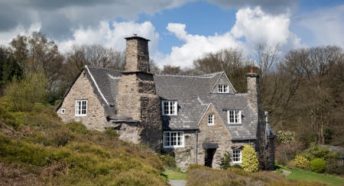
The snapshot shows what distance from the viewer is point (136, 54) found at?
33.1 m

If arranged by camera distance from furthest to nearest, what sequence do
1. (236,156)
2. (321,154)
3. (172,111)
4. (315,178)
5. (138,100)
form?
1. (321,154)
2. (236,156)
3. (172,111)
4. (315,178)
5. (138,100)

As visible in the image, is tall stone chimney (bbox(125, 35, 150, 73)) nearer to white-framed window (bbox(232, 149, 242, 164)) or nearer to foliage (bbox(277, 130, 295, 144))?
white-framed window (bbox(232, 149, 242, 164))

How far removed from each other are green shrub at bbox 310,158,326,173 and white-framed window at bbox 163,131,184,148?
15724 mm

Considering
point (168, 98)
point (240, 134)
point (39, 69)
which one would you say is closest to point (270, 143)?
point (240, 134)

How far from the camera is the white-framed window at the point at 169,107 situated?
37219mm

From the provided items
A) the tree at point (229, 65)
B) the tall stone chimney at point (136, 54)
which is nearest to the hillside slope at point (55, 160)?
the tall stone chimney at point (136, 54)

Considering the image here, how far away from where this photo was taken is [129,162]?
20859mm

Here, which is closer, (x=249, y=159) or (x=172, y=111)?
(x=249, y=159)

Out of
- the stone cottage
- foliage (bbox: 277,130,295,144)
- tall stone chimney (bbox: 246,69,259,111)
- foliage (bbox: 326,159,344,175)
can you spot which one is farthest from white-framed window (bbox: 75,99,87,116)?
foliage (bbox: 277,130,295,144)

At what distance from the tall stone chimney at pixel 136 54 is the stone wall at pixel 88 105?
4.12m

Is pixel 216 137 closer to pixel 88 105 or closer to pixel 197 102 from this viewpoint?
pixel 197 102

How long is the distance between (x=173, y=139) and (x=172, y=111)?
99.8 inches

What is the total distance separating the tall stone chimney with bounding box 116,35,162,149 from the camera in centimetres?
3253

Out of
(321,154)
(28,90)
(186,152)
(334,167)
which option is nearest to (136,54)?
(186,152)
